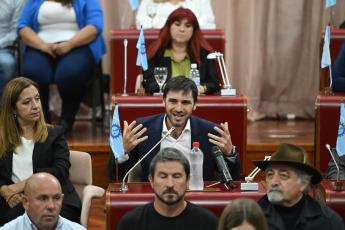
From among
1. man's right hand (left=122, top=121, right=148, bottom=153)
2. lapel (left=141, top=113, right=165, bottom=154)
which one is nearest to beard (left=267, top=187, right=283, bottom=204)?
man's right hand (left=122, top=121, right=148, bottom=153)

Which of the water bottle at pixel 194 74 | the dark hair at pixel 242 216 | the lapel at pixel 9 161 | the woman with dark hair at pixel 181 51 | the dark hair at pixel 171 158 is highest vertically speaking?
the woman with dark hair at pixel 181 51

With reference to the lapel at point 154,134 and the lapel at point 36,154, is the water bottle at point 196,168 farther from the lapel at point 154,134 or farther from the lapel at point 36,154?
the lapel at point 36,154

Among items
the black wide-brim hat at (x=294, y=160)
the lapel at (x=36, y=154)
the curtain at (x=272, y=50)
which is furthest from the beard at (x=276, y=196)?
the curtain at (x=272, y=50)

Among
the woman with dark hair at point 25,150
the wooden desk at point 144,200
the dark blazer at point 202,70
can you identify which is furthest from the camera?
the dark blazer at point 202,70

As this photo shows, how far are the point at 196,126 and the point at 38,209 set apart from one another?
108 centimetres

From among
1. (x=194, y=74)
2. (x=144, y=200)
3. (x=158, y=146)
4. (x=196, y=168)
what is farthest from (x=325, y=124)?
(x=144, y=200)

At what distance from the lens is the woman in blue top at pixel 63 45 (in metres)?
5.29

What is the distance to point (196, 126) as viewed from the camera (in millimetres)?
3777

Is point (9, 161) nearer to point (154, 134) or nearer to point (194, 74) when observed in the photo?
point (154, 134)

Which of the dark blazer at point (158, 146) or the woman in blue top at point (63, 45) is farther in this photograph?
the woman in blue top at point (63, 45)

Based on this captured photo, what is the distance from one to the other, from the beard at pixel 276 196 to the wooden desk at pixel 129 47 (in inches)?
104

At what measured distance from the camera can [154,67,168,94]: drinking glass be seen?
4.70 metres

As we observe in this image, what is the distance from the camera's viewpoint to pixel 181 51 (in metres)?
4.98

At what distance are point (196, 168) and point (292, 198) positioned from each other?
0.56 meters
